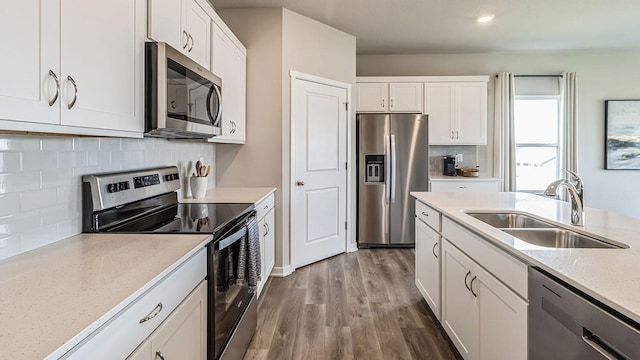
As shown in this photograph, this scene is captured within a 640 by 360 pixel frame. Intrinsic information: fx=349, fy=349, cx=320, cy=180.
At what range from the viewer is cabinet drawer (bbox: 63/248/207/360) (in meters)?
0.73

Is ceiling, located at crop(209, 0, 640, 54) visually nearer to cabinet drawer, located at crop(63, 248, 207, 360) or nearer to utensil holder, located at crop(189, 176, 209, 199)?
utensil holder, located at crop(189, 176, 209, 199)

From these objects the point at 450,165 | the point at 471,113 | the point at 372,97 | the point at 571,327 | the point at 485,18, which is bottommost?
the point at 571,327

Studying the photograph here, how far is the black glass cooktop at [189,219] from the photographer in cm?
156

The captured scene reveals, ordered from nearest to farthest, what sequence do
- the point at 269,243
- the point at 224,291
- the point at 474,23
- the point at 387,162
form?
the point at 224,291
the point at 269,243
the point at 474,23
the point at 387,162

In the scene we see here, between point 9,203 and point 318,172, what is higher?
point 318,172

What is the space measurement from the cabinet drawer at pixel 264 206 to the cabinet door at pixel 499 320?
154 centimetres

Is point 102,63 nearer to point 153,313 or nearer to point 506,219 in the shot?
point 153,313

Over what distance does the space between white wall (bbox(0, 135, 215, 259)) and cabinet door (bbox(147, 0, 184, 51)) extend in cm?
57

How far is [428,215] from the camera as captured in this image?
251 centimetres

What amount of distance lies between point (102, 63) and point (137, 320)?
0.90m

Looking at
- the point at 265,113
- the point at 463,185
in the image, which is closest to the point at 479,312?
the point at 265,113

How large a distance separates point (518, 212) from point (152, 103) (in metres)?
2.07

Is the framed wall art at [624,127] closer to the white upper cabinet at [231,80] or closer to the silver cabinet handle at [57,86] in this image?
the white upper cabinet at [231,80]

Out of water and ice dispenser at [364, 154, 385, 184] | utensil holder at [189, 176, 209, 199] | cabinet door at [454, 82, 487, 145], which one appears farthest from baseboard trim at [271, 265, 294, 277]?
cabinet door at [454, 82, 487, 145]
